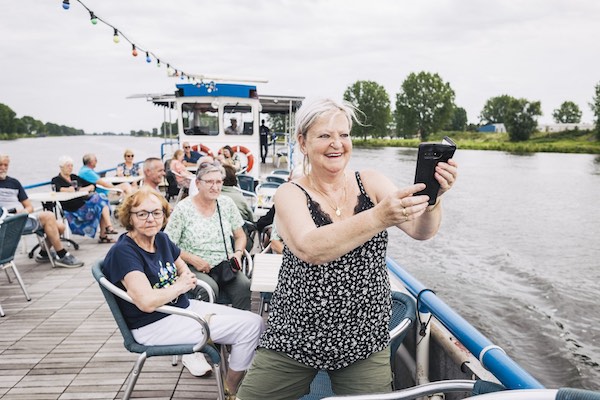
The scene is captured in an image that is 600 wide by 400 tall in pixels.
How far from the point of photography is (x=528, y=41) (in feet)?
162

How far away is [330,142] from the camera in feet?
4.98

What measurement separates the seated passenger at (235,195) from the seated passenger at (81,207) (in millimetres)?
2852

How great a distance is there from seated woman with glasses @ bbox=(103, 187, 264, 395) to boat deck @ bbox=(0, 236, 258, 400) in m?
0.63

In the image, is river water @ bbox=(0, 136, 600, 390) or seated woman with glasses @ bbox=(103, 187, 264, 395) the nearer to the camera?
seated woman with glasses @ bbox=(103, 187, 264, 395)

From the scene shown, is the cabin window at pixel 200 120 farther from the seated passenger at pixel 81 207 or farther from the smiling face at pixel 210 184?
the smiling face at pixel 210 184

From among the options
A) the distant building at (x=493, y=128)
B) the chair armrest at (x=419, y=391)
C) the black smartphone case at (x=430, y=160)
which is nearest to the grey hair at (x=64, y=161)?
the chair armrest at (x=419, y=391)

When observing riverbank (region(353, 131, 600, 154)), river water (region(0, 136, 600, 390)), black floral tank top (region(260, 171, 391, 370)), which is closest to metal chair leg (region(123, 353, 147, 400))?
black floral tank top (region(260, 171, 391, 370))

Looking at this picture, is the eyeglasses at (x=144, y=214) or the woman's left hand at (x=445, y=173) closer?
the woman's left hand at (x=445, y=173)

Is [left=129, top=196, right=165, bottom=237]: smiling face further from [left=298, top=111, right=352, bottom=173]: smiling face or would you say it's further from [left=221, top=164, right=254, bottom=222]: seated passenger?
[left=221, top=164, right=254, bottom=222]: seated passenger

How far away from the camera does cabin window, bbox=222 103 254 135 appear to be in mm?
12219

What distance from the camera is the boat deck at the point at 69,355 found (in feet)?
9.46

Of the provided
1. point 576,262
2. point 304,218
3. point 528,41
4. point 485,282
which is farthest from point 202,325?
point 528,41

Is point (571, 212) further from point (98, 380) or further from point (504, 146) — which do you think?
point (504, 146)

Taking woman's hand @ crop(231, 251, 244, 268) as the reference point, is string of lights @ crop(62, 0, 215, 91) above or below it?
above
